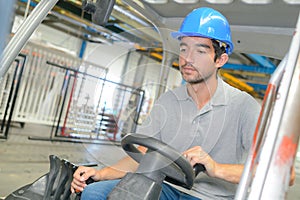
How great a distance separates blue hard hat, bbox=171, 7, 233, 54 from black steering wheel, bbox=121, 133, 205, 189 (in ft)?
1.88

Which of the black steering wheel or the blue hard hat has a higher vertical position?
the blue hard hat

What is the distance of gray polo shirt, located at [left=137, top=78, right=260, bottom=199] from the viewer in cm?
145

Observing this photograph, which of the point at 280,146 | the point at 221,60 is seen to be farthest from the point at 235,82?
the point at 280,146

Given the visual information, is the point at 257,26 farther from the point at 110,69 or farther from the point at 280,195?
the point at 280,195

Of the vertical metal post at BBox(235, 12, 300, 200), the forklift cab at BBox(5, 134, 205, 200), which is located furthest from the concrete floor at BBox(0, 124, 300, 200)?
the vertical metal post at BBox(235, 12, 300, 200)

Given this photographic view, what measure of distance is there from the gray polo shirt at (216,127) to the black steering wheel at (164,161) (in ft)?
0.67

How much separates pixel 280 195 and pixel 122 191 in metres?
0.65

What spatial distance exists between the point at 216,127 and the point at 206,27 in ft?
1.51

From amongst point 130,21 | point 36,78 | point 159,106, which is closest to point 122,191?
point 159,106

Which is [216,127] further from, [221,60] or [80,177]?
[80,177]

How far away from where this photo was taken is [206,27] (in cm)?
151

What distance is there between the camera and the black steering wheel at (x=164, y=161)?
1144 mm

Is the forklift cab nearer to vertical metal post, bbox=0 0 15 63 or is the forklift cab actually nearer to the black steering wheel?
the black steering wheel

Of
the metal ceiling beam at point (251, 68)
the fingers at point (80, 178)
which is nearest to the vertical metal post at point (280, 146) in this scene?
the fingers at point (80, 178)
